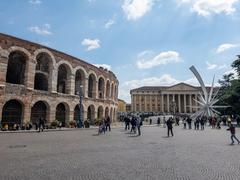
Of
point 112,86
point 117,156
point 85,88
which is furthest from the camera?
point 112,86

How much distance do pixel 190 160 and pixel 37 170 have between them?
5732 mm

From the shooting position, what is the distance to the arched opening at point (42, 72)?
1168 inches

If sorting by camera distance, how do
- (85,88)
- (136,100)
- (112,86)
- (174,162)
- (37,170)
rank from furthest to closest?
(136,100)
(112,86)
(85,88)
(174,162)
(37,170)

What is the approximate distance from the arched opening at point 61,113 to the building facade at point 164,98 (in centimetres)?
9395

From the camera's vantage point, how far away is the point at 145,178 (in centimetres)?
593

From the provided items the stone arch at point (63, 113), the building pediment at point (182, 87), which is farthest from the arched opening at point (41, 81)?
the building pediment at point (182, 87)

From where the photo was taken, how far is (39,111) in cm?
2819

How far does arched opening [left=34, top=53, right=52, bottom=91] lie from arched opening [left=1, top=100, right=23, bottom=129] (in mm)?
5382

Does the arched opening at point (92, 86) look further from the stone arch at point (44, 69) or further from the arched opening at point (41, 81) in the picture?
the arched opening at point (41, 81)

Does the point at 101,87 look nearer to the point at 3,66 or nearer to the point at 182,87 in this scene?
the point at 3,66

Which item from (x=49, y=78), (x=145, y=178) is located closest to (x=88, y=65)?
(x=49, y=78)

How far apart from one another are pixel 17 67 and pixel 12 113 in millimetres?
7777

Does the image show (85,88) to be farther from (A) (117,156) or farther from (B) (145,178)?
(B) (145,178)

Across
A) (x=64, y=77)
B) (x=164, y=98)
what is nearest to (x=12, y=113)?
(x=64, y=77)
